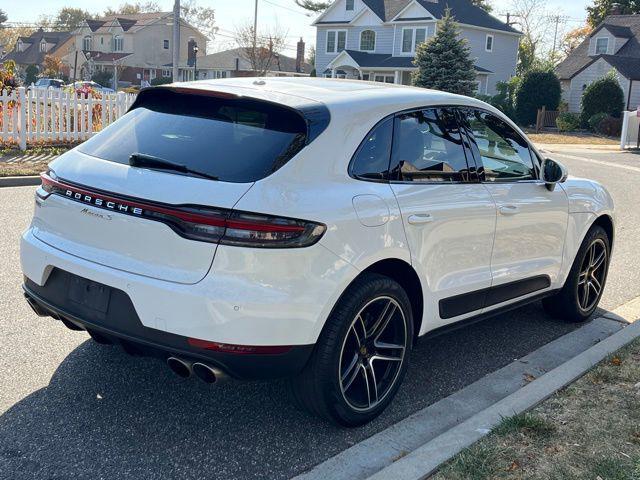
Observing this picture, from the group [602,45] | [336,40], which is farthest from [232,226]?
[336,40]

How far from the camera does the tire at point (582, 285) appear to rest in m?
5.75

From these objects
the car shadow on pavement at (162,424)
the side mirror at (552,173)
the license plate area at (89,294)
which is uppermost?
the side mirror at (552,173)

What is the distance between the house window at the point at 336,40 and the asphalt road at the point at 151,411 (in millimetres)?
49801

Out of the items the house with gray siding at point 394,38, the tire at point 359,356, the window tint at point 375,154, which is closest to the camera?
the tire at point 359,356

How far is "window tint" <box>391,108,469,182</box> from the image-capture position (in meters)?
4.10

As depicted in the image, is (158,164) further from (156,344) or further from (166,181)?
(156,344)

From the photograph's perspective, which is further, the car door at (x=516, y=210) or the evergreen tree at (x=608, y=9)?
the evergreen tree at (x=608, y=9)

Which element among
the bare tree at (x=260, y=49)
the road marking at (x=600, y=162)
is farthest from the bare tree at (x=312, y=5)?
the road marking at (x=600, y=162)

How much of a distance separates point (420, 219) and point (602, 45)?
167 feet

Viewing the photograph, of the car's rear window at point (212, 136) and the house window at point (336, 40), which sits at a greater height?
the house window at point (336, 40)

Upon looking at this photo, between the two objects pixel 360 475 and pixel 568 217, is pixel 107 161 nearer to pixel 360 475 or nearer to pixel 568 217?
pixel 360 475

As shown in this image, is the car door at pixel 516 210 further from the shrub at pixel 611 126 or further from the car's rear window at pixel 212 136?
the shrub at pixel 611 126

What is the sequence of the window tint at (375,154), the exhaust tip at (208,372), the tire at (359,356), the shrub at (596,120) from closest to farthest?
the exhaust tip at (208,372)
the tire at (359,356)
the window tint at (375,154)
the shrub at (596,120)

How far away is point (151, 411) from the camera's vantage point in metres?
3.92
